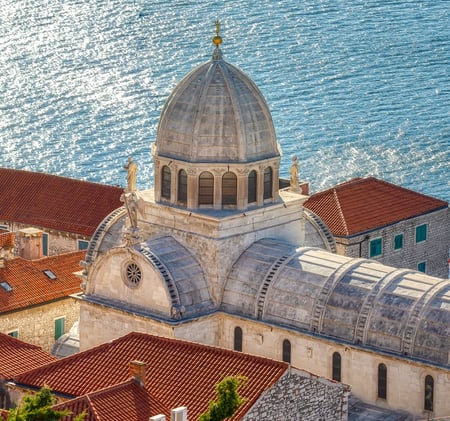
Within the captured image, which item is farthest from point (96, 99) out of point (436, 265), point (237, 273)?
point (237, 273)

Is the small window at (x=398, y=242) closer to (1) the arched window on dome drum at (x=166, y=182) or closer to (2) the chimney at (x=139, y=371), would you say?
(1) the arched window on dome drum at (x=166, y=182)

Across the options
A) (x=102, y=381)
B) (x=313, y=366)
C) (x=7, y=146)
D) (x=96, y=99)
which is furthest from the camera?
(x=96, y=99)

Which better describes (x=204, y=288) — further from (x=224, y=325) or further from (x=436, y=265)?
(x=436, y=265)

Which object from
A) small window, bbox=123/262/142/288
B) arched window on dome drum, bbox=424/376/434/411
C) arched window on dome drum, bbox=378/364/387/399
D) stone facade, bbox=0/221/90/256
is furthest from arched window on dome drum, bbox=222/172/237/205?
stone facade, bbox=0/221/90/256

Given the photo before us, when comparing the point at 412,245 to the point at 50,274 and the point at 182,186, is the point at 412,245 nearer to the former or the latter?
the point at 50,274

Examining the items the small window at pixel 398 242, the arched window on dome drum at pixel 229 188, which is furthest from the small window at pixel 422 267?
the arched window on dome drum at pixel 229 188

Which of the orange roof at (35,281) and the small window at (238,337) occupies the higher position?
the small window at (238,337)
